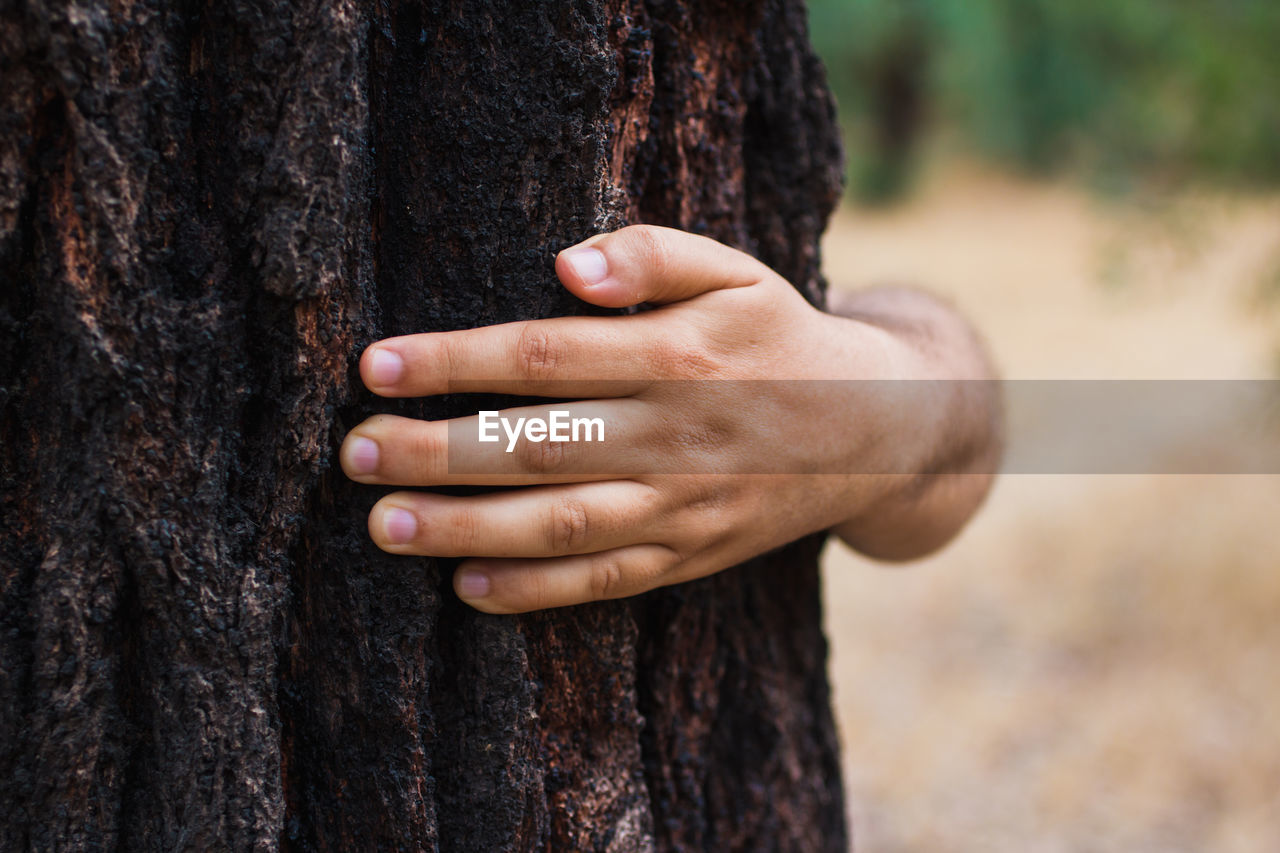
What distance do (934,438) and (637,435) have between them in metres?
0.46

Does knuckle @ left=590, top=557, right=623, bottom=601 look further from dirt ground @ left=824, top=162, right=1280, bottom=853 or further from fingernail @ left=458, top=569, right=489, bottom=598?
dirt ground @ left=824, top=162, right=1280, bottom=853

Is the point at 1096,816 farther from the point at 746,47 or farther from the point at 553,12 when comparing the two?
the point at 553,12

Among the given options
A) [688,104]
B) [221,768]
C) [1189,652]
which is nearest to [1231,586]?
[1189,652]

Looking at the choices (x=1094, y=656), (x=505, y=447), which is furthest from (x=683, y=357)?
(x=1094, y=656)

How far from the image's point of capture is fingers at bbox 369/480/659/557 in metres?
0.87

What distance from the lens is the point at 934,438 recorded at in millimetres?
1198

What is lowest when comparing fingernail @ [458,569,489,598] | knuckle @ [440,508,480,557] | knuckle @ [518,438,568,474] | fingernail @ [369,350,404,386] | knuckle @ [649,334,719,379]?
fingernail @ [458,569,489,598]

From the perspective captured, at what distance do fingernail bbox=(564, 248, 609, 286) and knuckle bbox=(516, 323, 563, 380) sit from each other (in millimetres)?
63

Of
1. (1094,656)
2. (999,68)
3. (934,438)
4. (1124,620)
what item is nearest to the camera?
(934,438)

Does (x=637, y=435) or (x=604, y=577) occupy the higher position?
(x=637, y=435)

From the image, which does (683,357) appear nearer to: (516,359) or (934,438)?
(516,359)

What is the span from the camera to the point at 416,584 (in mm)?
919

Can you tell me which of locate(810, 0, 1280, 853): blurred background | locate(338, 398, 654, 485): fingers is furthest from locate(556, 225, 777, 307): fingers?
locate(810, 0, 1280, 853): blurred background

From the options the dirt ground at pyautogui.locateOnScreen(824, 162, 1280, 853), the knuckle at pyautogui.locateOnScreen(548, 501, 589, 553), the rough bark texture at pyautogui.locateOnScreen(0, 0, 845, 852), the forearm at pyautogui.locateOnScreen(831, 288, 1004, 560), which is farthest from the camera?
the dirt ground at pyautogui.locateOnScreen(824, 162, 1280, 853)
